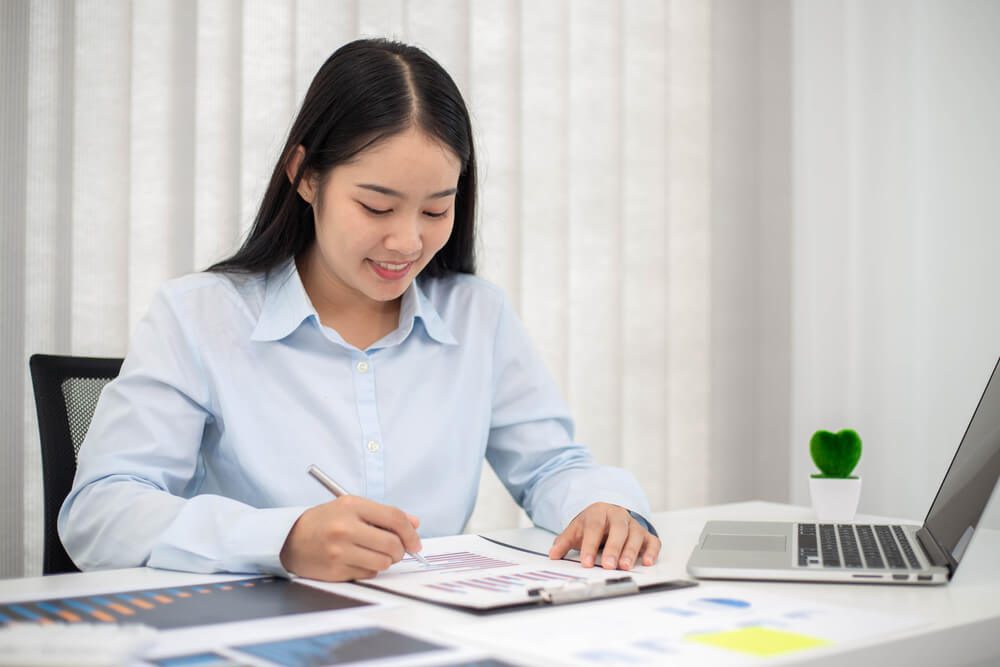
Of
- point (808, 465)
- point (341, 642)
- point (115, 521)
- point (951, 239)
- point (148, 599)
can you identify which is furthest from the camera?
point (808, 465)

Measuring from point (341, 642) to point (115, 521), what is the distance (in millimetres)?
493

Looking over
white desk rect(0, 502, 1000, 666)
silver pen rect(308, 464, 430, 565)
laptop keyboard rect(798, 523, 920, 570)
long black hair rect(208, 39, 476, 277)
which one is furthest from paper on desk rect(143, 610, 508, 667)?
long black hair rect(208, 39, 476, 277)

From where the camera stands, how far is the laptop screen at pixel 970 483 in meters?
0.95

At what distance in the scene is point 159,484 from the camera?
1.19 meters

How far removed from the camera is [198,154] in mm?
2064

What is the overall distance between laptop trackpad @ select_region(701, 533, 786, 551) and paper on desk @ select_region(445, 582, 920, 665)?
0.66 ft

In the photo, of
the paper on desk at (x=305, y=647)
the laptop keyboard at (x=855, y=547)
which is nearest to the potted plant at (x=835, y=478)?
the laptop keyboard at (x=855, y=547)

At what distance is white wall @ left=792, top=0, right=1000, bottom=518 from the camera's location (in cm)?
235

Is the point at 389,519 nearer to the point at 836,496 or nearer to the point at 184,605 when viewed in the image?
the point at 184,605

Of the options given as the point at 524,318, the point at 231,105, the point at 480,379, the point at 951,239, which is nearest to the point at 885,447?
the point at 951,239

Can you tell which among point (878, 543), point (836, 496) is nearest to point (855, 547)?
point (878, 543)

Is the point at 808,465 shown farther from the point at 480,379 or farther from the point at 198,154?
the point at 198,154

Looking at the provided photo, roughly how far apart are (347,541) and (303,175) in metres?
0.61

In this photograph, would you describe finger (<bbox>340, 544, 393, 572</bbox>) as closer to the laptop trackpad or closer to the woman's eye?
the laptop trackpad
